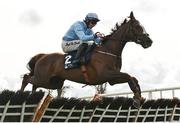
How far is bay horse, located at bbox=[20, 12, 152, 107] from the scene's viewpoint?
1062 centimetres

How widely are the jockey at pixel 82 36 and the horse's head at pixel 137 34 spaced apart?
2.33ft

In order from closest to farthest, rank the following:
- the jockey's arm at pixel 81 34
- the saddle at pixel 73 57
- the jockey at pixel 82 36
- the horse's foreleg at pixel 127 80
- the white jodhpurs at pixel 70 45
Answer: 1. the horse's foreleg at pixel 127 80
2. the jockey's arm at pixel 81 34
3. the jockey at pixel 82 36
4. the saddle at pixel 73 57
5. the white jodhpurs at pixel 70 45

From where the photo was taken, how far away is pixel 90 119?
8523mm

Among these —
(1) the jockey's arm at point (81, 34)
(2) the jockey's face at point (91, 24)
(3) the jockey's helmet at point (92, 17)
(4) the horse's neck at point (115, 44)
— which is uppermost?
(3) the jockey's helmet at point (92, 17)

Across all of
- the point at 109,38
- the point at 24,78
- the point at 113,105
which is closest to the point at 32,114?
the point at 113,105

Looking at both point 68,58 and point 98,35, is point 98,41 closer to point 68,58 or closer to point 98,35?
point 98,35

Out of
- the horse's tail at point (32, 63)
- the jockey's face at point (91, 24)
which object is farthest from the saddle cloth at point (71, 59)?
the horse's tail at point (32, 63)

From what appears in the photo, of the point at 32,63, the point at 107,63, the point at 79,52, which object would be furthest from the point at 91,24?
the point at 32,63

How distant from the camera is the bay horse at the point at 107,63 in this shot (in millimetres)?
10625

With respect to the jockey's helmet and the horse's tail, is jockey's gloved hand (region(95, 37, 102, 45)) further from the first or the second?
the horse's tail

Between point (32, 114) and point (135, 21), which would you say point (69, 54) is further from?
point (32, 114)

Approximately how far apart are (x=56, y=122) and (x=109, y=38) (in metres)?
3.94

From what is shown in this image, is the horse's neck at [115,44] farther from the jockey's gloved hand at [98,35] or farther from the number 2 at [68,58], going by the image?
the number 2 at [68,58]

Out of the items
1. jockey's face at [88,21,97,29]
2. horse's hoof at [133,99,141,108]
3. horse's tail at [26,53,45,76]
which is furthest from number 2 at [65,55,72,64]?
horse's hoof at [133,99,141,108]
